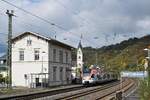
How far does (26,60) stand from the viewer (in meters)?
77.0

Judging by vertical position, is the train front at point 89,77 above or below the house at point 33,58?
below

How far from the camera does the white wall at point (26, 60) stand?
249 feet

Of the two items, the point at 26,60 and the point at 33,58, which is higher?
the point at 33,58

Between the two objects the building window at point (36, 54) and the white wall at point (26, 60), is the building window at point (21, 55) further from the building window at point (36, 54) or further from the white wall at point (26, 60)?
the building window at point (36, 54)

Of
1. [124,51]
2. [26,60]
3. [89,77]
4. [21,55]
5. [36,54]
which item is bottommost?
[89,77]

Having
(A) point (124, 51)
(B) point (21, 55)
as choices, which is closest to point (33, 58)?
(B) point (21, 55)

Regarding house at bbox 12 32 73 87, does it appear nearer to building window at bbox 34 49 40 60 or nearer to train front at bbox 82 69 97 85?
building window at bbox 34 49 40 60

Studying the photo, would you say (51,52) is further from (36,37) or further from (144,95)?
(144,95)

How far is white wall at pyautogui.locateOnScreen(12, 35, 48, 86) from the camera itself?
75.9m

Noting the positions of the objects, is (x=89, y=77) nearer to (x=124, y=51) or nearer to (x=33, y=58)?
(x=33, y=58)

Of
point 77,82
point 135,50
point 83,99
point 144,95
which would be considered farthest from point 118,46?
point 144,95

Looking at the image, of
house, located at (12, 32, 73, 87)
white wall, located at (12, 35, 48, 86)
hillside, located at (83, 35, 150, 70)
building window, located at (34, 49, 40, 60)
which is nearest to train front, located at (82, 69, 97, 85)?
house, located at (12, 32, 73, 87)

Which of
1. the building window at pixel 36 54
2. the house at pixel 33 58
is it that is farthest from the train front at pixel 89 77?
the building window at pixel 36 54

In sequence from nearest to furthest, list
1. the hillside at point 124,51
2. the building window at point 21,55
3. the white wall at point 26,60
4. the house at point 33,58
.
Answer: the house at point 33,58
the white wall at point 26,60
the building window at point 21,55
the hillside at point 124,51
